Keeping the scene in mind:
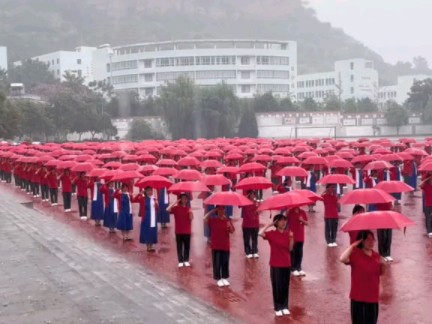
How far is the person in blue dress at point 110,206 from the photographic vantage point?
14547 millimetres

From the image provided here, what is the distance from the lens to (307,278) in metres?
10.1

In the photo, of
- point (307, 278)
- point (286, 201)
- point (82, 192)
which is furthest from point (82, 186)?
point (286, 201)

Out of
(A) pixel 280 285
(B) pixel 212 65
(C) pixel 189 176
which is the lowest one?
(A) pixel 280 285

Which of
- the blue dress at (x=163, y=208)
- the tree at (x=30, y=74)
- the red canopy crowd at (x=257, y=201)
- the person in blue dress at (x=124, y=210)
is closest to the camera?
the red canopy crowd at (x=257, y=201)

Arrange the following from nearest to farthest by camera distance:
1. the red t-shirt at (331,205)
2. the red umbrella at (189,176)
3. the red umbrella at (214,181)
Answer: the red t-shirt at (331,205)
the red umbrella at (214,181)
the red umbrella at (189,176)

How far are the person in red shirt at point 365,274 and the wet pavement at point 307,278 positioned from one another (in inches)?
50.4

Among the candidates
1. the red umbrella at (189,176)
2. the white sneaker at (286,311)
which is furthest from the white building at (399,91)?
the white sneaker at (286,311)

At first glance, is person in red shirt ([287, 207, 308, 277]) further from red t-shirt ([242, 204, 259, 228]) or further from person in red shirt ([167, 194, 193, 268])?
person in red shirt ([167, 194, 193, 268])

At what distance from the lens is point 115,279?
10141 millimetres

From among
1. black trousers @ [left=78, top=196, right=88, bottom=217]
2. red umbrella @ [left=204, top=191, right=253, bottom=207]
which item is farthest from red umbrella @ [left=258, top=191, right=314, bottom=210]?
black trousers @ [left=78, top=196, right=88, bottom=217]

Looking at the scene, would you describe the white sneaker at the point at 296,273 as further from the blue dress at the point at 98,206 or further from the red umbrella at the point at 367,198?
the blue dress at the point at 98,206

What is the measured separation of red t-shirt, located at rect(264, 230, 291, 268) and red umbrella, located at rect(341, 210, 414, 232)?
1495mm

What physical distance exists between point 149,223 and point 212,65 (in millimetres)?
73397

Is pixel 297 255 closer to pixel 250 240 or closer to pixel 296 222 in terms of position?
pixel 296 222
